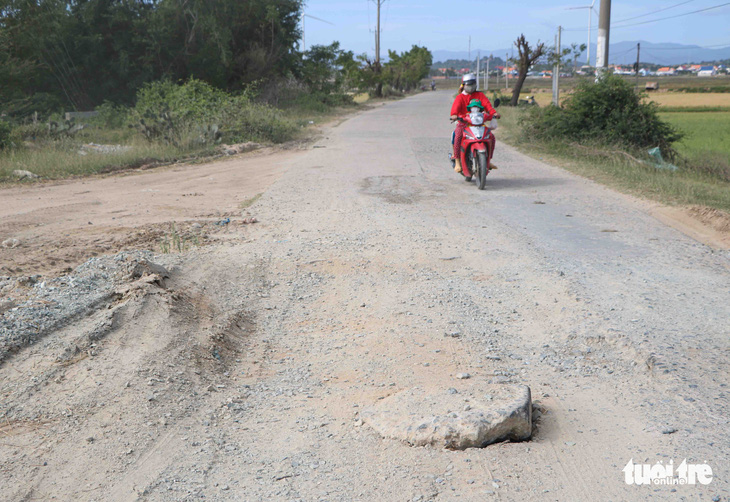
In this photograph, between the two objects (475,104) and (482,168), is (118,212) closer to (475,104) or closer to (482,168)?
(482,168)

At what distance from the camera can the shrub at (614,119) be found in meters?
14.3

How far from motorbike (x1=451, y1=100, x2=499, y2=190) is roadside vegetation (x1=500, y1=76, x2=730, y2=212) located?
7.32 feet

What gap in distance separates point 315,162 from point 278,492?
1163cm

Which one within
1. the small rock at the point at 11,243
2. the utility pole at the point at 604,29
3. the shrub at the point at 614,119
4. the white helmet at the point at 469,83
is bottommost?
the small rock at the point at 11,243

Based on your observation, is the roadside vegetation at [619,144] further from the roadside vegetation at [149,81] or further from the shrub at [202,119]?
the roadside vegetation at [149,81]

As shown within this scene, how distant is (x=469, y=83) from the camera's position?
34.3 ft

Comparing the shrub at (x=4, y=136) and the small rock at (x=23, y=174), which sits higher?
the shrub at (x=4, y=136)

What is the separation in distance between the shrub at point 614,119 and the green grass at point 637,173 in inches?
20.2

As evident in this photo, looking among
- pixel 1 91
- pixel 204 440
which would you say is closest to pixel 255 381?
pixel 204 440

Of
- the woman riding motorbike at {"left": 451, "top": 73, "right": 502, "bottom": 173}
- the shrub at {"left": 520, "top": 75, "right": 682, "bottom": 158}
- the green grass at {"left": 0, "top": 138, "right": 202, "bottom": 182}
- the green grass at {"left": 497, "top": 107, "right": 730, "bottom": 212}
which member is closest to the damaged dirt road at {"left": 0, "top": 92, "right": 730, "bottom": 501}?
the green grass at {"left": 497, "top": 107, "right": 730, "bottom": 212}

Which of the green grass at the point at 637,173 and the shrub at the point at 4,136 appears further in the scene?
the shrub at the point at 4,136

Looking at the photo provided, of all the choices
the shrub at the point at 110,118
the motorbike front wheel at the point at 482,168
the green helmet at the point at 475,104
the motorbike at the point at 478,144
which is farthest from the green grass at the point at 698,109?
the motorbike front wheel at the point at 482,168

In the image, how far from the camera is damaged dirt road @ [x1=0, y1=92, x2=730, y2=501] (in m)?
2.87

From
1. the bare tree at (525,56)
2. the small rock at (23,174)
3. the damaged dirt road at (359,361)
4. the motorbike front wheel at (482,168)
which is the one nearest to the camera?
the damaged dirt road at (359,361)
